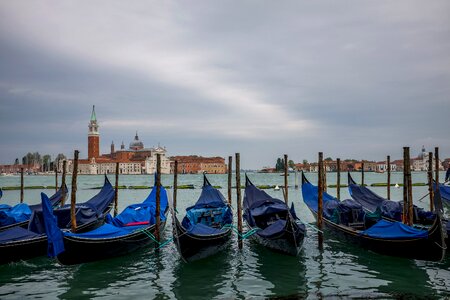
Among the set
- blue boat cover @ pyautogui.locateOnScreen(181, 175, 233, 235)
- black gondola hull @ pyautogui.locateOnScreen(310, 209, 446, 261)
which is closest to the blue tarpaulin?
blue boat cover @ pyautogui.locateOnScreen(181, 175, 233, 235)

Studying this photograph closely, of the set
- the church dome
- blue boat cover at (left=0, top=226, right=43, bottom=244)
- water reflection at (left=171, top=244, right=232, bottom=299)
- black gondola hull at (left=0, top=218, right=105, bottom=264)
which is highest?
the church dome

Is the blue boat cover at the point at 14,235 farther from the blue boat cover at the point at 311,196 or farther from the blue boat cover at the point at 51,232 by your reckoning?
the blue boat cover at the point at 311,196

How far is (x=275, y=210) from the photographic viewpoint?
9727 mm

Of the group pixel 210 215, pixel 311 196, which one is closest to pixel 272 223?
pixel 210 215

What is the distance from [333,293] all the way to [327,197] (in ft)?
18.9

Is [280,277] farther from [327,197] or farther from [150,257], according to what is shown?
[327,197]

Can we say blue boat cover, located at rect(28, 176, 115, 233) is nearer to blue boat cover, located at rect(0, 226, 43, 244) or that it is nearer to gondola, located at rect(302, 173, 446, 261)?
blue boat cover, located at rect(0, 226, 43, 244)

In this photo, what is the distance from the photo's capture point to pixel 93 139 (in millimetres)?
106188

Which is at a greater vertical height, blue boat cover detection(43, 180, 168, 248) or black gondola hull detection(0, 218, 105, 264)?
blue boat cover detection(43, 180, 168, 248)

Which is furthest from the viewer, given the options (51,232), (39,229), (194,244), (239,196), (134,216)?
(134,216)

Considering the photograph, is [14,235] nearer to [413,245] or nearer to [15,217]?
[15,217]

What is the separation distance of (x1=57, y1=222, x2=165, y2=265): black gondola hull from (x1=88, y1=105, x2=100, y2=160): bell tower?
333 feet

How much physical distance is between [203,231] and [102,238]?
1933mm

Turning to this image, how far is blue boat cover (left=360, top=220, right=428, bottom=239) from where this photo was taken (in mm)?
7234
